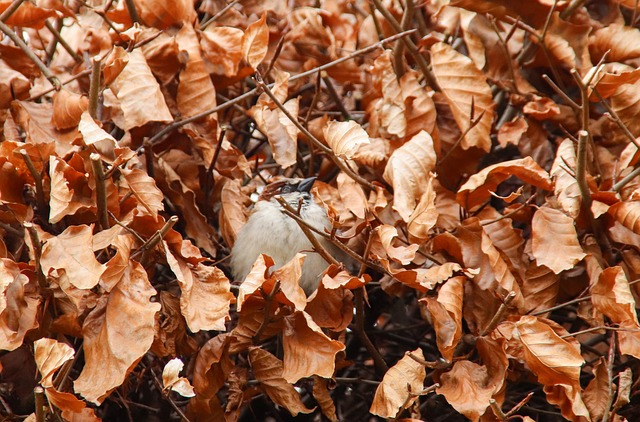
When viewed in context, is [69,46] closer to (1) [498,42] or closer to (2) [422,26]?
(2) [422,26]

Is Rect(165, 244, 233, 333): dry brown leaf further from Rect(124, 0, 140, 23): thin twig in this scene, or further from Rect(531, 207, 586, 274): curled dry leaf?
Rect(124, 0, 140, 23): thin twig

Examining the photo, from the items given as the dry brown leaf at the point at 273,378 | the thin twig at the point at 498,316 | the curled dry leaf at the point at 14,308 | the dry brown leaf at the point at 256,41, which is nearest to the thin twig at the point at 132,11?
the dry brown leaf at the point at 256,41

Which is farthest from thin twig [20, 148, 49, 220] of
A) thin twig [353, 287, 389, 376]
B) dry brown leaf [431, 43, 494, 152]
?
dry brown leaf [431, 43, 494, 152]

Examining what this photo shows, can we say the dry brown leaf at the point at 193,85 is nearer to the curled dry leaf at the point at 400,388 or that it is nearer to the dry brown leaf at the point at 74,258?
the dry brown leaf at the point at 74,258

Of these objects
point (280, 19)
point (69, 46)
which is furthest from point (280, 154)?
point (69, 46)

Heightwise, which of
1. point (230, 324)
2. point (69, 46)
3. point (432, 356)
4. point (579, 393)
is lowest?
point (432, 356)

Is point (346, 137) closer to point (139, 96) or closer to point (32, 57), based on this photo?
point (139, 96)
